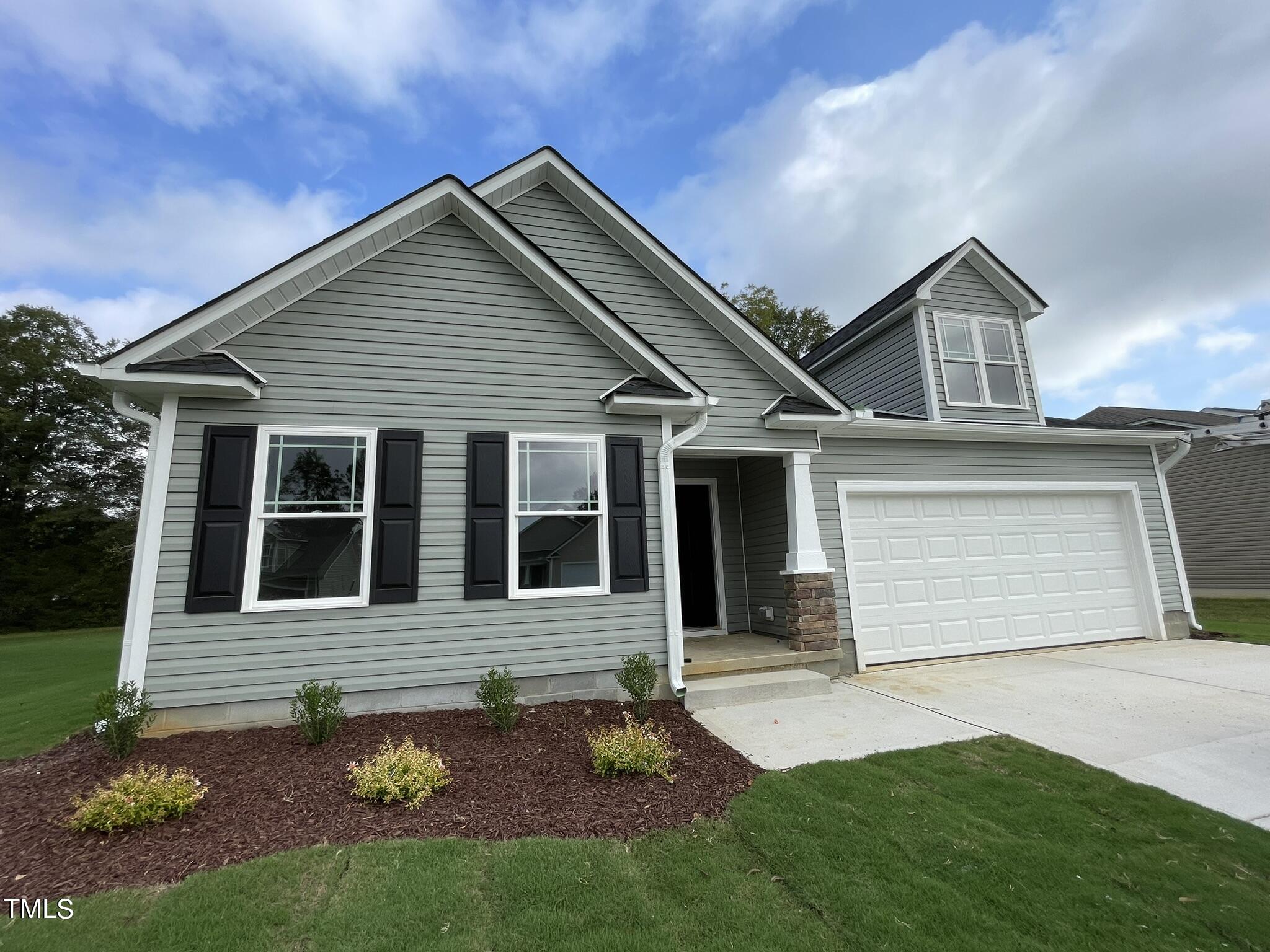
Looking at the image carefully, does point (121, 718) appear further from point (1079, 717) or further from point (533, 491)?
point (1079, 717)

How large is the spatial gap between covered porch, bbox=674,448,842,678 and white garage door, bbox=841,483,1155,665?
837 millimetres

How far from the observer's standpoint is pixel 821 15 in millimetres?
10258

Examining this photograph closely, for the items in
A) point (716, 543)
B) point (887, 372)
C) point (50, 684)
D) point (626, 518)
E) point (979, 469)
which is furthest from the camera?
point (887, 372)

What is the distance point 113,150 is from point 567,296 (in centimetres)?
1079

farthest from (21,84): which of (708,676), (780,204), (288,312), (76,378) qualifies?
(76,378)

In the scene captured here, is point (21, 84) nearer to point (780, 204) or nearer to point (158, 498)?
point (158, 498)

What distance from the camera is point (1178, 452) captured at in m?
9.41

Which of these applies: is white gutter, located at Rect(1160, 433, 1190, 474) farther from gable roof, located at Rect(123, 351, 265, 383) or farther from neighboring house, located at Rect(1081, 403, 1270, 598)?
gable roof, located at Rect(123, 351, 265, 383)

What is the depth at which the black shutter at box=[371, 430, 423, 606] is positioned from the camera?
208 inches

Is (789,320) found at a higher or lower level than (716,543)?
higher

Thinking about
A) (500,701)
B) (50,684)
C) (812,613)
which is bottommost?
(50,684)

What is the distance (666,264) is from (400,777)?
21.5 ft

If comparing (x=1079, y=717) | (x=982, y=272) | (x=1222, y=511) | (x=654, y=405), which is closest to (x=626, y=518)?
(x=654, y=405)

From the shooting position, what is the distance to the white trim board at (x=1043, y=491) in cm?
770
